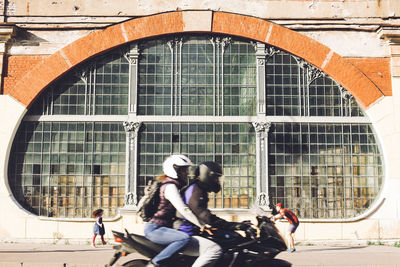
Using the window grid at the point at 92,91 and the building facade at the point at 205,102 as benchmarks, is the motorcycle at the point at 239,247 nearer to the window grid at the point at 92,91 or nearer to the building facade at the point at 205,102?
the building facade at the point at 205,102

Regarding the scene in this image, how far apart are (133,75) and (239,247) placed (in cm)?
1029

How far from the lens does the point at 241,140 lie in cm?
1488

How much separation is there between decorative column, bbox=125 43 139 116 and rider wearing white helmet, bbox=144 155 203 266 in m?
9.25

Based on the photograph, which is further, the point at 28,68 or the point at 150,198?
the point at 28,68

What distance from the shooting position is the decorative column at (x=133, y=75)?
1488cm

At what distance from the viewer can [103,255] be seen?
11625mm

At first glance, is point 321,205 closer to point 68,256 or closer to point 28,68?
point 68,256

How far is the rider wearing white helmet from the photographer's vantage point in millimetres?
5488

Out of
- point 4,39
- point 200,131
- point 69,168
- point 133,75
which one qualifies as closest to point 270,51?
point 200,131

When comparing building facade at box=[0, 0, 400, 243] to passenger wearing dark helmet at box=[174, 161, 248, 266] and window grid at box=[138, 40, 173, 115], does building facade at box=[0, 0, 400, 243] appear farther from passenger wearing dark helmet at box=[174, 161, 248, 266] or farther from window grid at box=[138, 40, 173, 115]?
passenger wearing dark helmet at box=[174, 161, 248, 266]

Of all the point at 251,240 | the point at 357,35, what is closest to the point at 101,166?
the point at 357,35

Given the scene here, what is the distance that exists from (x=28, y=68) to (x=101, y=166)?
382 centimetres

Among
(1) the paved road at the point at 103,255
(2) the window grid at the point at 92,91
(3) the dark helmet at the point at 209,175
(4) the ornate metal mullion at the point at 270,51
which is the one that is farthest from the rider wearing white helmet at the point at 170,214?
(4) the ornate metal mullion at the point at 270,51

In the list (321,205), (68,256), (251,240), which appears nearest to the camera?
(251,240)
